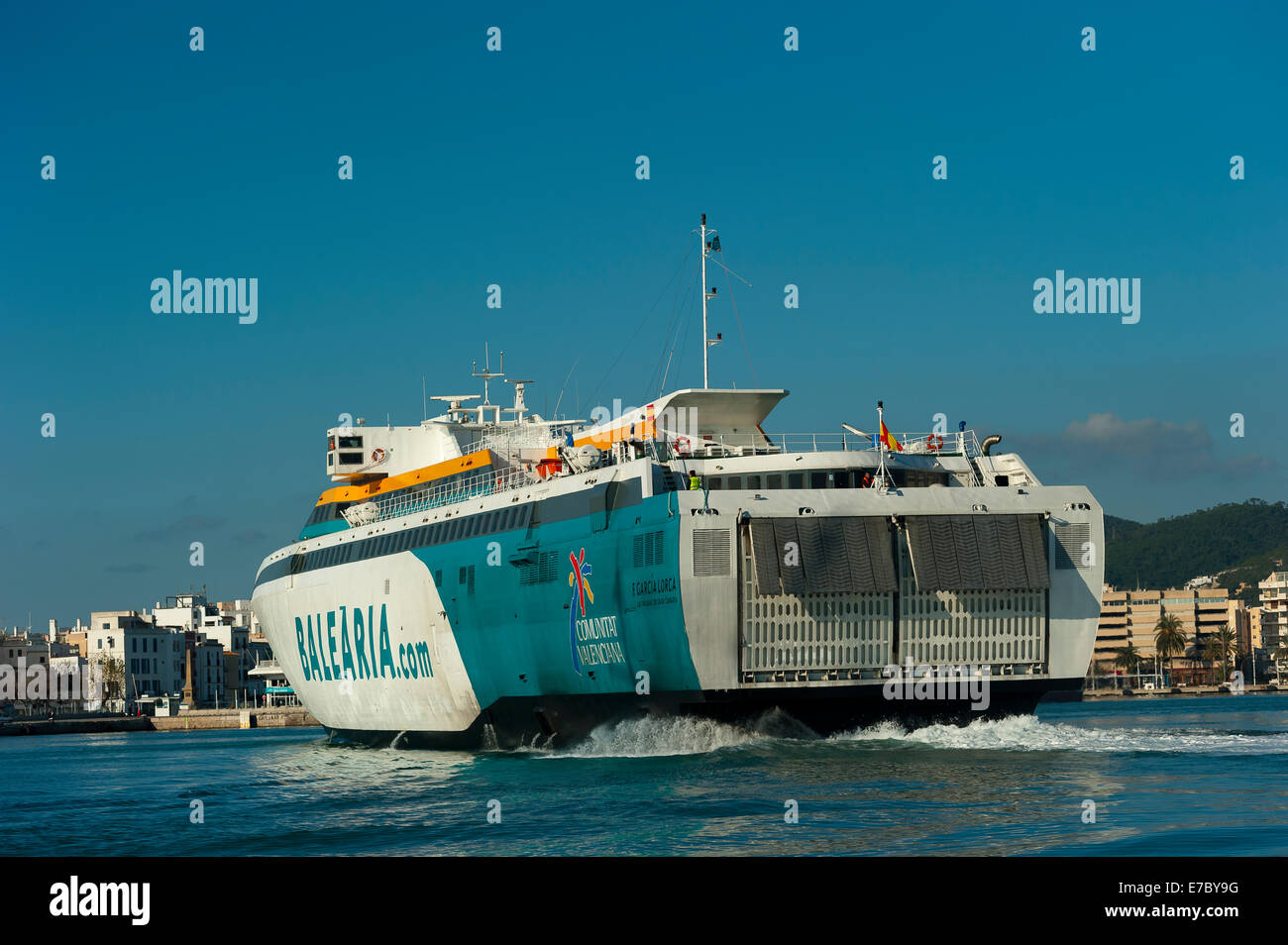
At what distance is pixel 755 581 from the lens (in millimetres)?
36219

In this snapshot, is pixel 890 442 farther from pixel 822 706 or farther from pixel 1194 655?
pixel 1194 655

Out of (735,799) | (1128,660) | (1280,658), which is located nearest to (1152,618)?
(1280,658)

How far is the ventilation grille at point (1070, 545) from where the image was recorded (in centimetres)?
3781

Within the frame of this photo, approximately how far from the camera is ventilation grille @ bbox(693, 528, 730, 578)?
3603 cm

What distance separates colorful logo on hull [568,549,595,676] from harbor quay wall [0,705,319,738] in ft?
273

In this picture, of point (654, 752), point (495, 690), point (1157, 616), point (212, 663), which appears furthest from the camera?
point (1157, 616)

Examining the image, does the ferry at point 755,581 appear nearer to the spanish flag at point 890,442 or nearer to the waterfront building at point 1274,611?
the spanish flag at point 890,442

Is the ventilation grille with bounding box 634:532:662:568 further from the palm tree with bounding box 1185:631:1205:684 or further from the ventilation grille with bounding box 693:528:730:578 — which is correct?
the palm tree with bounding box 1185:631:1205:684

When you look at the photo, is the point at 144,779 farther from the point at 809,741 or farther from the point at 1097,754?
the point at 1097,754

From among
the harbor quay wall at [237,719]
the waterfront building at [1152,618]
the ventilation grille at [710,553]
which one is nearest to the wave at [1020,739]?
the ventilation grille at [710,553]

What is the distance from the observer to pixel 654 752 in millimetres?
38719
